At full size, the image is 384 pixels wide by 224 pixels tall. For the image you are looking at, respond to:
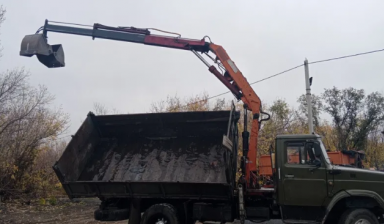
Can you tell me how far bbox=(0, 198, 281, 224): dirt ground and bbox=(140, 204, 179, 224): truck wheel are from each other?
3.65 metres

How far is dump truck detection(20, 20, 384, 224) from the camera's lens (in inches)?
304

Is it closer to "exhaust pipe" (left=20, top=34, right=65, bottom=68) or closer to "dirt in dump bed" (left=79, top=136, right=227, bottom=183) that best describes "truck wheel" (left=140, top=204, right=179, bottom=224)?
"dirt in dump bed" (left=79, top=136, right=227, bottom=183)

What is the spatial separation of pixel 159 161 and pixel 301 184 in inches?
138

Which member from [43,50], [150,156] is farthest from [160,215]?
[43,50]

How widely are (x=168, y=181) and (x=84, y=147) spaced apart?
8.59 ft

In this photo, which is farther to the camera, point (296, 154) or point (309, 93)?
point (309, 93)

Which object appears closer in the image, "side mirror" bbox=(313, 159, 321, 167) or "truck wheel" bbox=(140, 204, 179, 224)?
"side mirror" bbox=(313, 159, 321, 167)

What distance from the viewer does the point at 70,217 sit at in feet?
41.7

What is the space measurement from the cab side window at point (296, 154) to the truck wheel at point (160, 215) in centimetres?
282

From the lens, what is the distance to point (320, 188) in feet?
25.3

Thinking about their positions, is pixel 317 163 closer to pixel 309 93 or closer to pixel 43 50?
pixel 43 50

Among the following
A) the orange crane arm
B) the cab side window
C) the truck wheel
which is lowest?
the truck wheel

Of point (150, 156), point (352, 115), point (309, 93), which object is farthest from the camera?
point (352, 115)

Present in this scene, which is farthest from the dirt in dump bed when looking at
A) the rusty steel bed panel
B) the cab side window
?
the cab side window
